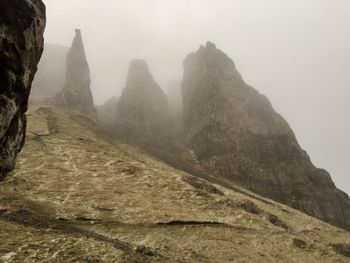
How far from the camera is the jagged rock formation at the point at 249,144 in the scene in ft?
305

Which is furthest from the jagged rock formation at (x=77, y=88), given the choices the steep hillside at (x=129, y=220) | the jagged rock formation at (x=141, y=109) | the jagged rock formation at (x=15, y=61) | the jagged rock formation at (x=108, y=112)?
the jagged rock formation at (x=15, y=61)

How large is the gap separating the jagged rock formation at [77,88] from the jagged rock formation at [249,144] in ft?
110

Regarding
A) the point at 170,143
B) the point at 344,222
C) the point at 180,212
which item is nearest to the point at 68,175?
the point at 180,212

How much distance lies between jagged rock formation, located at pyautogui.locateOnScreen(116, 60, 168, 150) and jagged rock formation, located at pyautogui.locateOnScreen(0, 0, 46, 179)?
104 m

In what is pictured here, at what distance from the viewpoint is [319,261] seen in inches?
1628

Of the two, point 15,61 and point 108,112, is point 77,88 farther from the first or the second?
point 15,61

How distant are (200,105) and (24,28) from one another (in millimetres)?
116504

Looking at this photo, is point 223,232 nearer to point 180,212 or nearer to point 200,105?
point 180,212

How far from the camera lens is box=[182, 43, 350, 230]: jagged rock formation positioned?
92.9 meters

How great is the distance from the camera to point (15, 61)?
65.3 ft

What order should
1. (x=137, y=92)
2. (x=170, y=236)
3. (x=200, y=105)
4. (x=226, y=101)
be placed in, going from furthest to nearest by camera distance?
1. (x=137, y=92)
2. (x=200, y=105)
3. (x=226, y=101)
4. (x=170, y=236)

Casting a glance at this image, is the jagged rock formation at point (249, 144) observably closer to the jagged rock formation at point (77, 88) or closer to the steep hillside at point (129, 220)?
the steep hillside at point (129, 220)

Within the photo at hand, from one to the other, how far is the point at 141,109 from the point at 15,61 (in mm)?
140934

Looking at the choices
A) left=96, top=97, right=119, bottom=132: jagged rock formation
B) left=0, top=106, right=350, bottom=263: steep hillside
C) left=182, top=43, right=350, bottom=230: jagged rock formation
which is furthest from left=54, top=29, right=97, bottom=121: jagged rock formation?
left=0, top=106, right=350, bottom=263: steep hillside
